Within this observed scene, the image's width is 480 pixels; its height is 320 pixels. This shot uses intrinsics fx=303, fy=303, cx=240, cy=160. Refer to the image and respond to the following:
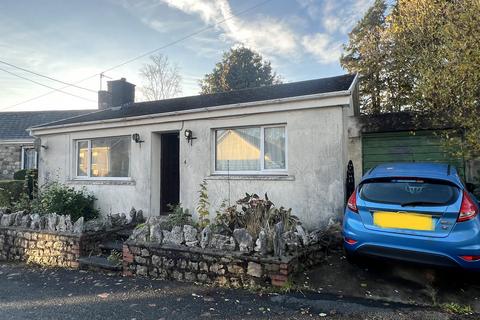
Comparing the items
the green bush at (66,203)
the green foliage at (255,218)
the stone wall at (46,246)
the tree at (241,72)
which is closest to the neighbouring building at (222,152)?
the green bush at (66,203)

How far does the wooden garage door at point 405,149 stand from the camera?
611 cm

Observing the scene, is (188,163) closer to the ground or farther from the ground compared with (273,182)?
farther from the ground

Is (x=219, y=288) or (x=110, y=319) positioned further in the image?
(x=219, y=288)

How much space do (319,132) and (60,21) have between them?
38.3 feet

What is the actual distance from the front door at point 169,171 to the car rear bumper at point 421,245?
5.86m

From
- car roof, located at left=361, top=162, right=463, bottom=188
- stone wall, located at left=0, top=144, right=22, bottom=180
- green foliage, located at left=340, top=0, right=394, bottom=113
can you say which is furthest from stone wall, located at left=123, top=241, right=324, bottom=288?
stone wall, located at left=0, top=144, right=22, bottom=180

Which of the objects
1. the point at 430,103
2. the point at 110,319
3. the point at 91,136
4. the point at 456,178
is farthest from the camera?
the point at 91,136

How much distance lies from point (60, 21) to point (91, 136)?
600 centimetres

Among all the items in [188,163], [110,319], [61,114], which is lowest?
[110,319]

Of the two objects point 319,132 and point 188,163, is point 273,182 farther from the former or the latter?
point 188,163

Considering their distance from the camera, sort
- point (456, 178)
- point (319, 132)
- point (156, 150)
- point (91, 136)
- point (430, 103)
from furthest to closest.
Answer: point (91, 136), point (156, 150), point (319, 132), point (430, 103), point (456, 178)

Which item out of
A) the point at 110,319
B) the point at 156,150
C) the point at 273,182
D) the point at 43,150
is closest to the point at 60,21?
the point at 43,150

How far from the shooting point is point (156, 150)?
28.1ft

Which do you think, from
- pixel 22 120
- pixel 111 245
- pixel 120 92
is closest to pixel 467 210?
pixel 111 245
